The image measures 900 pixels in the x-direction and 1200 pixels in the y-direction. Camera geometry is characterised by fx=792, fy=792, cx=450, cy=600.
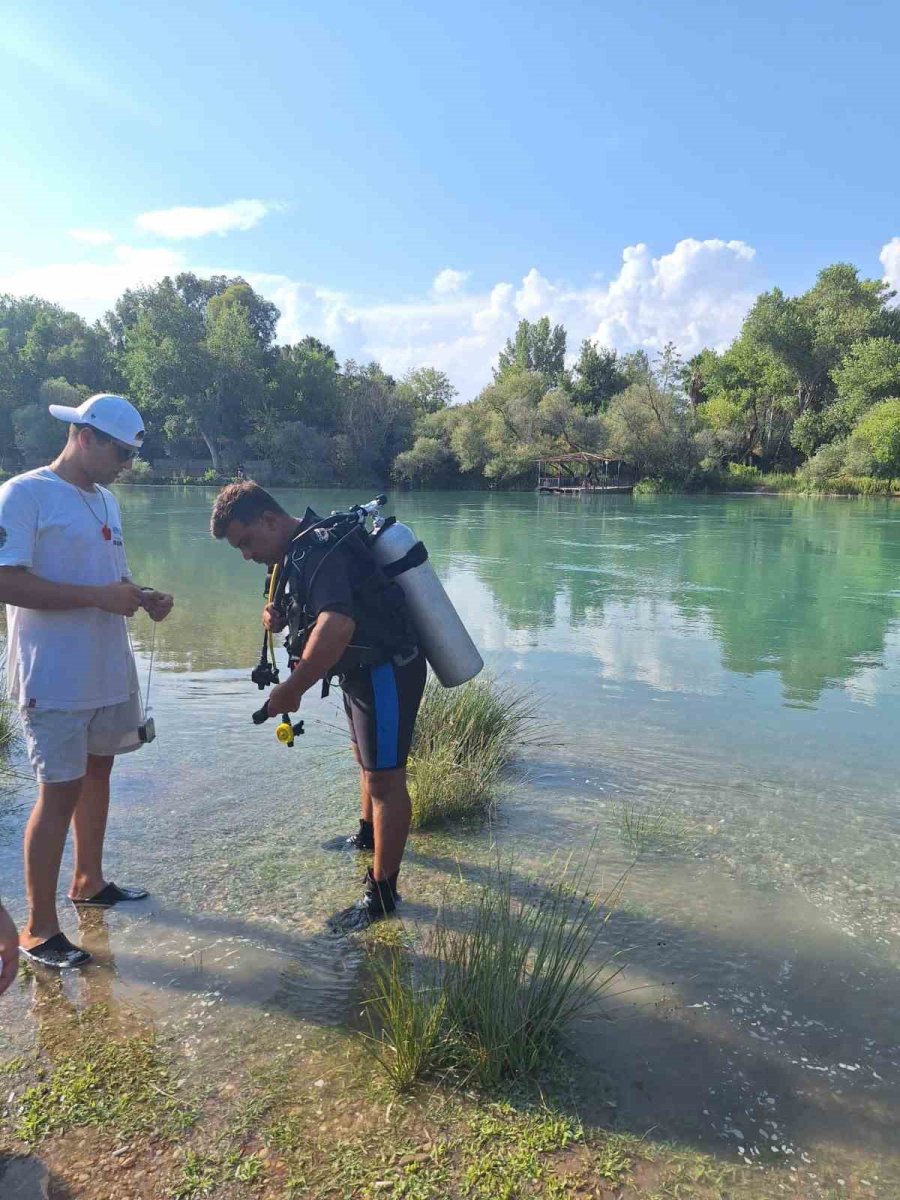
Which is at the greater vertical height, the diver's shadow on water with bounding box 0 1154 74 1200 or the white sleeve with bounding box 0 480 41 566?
the white sleeve with bounding box 0 480 41 566

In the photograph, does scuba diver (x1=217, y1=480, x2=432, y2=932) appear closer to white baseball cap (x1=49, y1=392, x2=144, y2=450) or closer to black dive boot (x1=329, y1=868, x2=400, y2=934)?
black dive boot (x1=329, y1=868, x2=400, y2=934)

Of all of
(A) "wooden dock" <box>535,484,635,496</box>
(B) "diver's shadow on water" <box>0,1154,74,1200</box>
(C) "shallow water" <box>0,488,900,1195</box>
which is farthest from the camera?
(A) "wooden dock" <box>535,484,635,496</box>

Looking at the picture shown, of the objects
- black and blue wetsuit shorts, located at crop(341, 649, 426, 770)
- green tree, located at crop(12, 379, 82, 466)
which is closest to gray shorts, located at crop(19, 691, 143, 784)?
black and blue wetsuit shorts, located at crop(341, 649, 426, 770)

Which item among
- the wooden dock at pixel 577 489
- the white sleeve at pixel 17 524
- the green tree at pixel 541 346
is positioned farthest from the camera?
the green tree at pixel 541 346

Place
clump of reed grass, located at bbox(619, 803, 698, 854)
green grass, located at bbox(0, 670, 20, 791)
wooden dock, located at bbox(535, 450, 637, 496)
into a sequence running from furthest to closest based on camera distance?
wooden dock, located at bbox(535, 450, 637, 496) → green grass, located at bbox(0, 670, 20, 791) → clump of reed grass, located at bbox(619, 803, 698, 854)

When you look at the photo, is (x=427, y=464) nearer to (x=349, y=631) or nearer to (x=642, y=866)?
(x=642, y=866)

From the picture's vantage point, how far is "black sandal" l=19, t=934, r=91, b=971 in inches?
118

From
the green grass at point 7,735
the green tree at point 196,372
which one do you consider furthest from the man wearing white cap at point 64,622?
the green tree at point 196,372

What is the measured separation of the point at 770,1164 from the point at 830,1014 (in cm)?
89

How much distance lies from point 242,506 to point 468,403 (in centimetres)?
6256

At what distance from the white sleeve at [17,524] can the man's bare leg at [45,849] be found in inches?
34.2

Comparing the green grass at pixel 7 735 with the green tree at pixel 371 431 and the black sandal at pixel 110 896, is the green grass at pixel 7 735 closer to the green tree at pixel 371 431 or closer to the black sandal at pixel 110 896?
the black sandal at pixel 110 896

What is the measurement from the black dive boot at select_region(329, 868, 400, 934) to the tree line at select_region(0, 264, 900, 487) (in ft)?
171

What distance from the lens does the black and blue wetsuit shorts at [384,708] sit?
3150 millimetres
